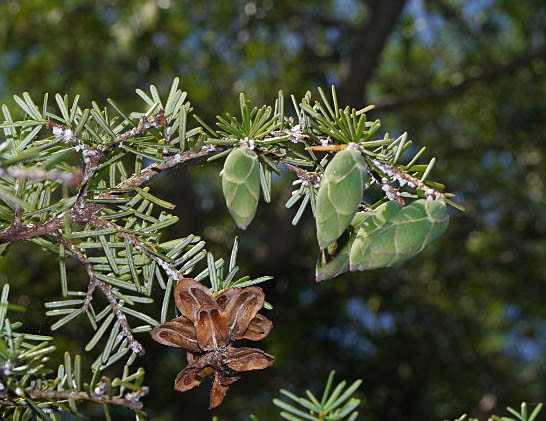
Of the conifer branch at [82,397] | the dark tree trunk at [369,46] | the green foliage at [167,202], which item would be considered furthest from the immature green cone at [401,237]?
the dark tree trunk at [369,46]

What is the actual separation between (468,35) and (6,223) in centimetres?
196

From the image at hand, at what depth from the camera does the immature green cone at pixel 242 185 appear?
0.38 meters

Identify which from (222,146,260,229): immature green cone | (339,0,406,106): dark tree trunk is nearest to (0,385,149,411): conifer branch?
(222,146,260,229): immature green cone

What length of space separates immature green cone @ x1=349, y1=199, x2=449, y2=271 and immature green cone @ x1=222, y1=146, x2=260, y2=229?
7 cm

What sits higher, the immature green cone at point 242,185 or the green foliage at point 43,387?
the immature green cone at point 242,185

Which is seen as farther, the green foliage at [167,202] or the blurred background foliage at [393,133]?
the blurred background foliage at [393,133]

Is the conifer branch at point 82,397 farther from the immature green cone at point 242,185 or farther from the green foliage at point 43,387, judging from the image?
the immature green cone at point 242,185

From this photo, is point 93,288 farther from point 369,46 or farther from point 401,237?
point 369,46

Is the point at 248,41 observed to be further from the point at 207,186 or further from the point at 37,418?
the point at 37,418

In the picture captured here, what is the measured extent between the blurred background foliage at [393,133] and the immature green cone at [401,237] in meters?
1.32

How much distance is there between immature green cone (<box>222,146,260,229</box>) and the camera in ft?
1.25

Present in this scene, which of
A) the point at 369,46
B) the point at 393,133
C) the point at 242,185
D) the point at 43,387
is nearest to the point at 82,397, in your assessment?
the point at 43,387

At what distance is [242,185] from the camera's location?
38 centimetres

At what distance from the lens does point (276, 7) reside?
6.36 feet
